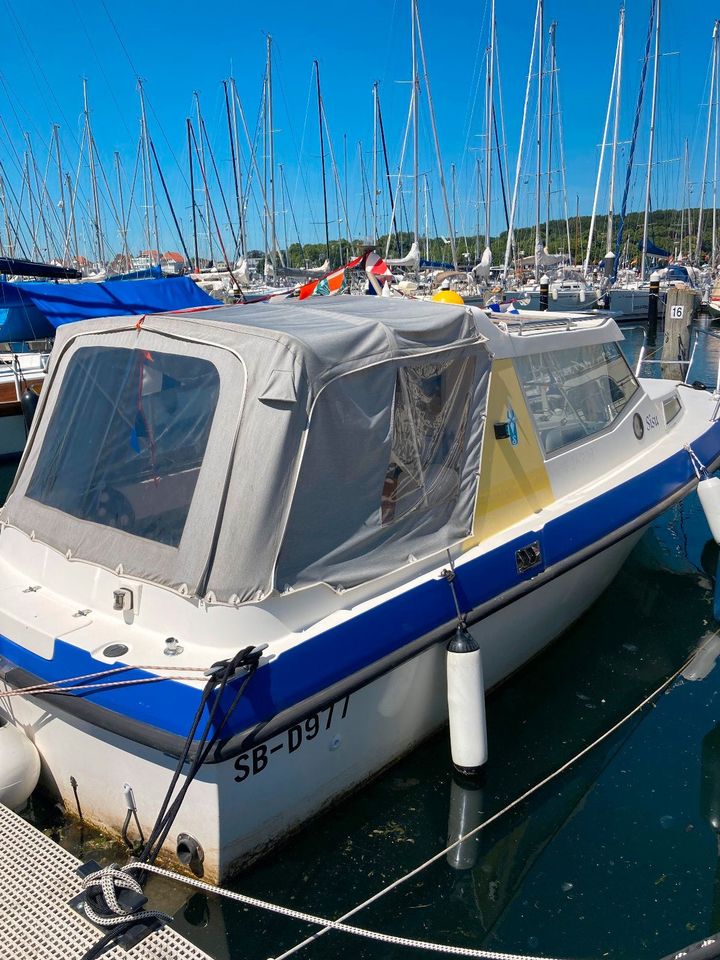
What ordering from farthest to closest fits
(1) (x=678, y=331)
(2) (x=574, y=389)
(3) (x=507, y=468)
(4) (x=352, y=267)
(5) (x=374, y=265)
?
(1) (x=678, y=331) < (4) (x=352, y=267) < (5) (x=374, y=265) < (2) (x=574, y=389) < (3) (x=507, y=468)

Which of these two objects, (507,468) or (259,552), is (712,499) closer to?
(507,468)

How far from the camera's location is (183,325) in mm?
3926

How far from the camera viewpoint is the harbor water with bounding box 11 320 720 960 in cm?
349

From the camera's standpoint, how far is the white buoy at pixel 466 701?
161 inches

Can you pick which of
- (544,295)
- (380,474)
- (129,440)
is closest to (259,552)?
(380,474)

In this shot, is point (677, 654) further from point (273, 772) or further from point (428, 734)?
point (273, 772)

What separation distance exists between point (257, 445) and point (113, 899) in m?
1.89

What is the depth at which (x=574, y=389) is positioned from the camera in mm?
5758

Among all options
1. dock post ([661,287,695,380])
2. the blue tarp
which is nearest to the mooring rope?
the blue tarp

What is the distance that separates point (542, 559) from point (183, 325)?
2.49 meters

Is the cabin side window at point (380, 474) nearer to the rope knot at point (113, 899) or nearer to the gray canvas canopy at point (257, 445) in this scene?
the gray canvas canopy at point (257, 445)

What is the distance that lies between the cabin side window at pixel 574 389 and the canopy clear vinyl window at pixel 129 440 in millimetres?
2237

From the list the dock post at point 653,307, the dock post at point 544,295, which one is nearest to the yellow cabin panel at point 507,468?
the dock post at point 544,295

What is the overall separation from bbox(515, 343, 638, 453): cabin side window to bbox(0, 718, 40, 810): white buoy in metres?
3.50
